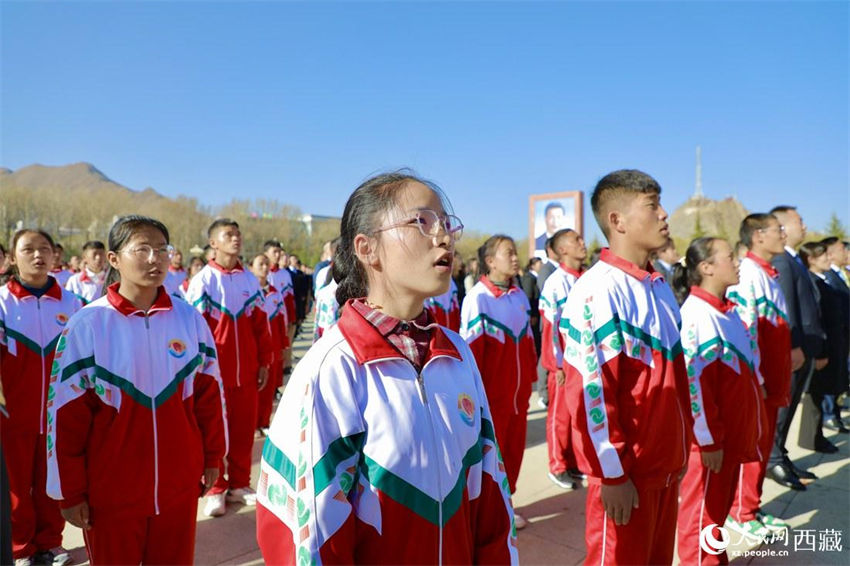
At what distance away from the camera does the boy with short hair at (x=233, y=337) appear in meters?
4.75

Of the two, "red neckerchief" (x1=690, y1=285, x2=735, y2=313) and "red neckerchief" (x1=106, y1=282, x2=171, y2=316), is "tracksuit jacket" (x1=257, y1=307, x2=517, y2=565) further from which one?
"red neckerchief" (x1=690, y1=285, x2=735, y2=313)

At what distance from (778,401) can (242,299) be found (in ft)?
14.7

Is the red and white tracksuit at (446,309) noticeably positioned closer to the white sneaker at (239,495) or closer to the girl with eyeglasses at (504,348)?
the girl with eyeglasses at (504,348)

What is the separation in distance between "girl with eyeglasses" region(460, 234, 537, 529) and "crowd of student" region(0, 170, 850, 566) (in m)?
0.02

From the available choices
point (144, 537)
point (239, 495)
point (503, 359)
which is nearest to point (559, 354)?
point (503, 359)

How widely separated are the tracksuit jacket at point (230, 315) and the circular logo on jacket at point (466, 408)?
3.67 meters

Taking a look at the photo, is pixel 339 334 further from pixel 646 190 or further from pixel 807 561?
pixel 807 561

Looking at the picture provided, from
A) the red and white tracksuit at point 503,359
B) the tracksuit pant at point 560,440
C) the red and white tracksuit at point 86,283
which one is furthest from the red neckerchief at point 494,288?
the red and white tracksuit at point 86,283

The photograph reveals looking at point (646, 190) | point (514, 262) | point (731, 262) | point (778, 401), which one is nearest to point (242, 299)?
point (514, 262)

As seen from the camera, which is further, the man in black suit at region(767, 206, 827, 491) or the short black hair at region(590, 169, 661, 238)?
the man in black suit at region(767, 206, 827, 491)

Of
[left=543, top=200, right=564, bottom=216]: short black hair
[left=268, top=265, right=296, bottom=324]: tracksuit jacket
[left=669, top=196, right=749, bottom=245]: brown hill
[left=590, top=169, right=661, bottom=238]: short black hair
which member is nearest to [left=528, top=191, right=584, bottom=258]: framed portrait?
[left=543, top=200, right=564, bottom=216]: short black hair

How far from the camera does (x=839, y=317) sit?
5973 mm

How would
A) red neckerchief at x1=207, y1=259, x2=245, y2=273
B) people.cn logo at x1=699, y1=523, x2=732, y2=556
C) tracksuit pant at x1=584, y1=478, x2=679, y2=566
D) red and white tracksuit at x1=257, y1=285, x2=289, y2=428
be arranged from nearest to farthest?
tracksuit pant at x1=584, y1=478, x2=679, y2=566, people.cn logo at x1=699, y1=523, x2=732, y2=556, red neckerchief at x1=207, y1=259, x2=245, y2=273, red and white tracksuit at x1=257, y1=285, x2=289, y2=428

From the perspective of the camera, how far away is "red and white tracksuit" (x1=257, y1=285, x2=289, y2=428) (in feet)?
20.2
